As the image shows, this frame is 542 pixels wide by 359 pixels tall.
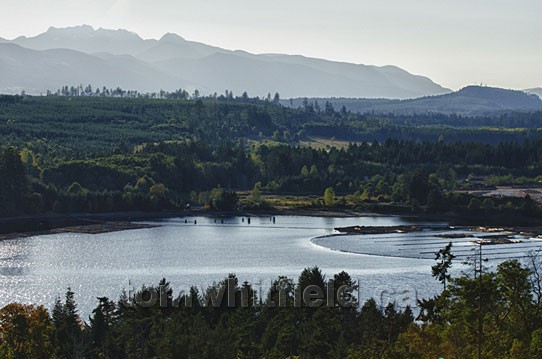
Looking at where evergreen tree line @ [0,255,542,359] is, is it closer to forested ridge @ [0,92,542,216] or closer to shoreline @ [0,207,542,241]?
shoreline @ [0,207,542,241]

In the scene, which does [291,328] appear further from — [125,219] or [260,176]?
[260,176]

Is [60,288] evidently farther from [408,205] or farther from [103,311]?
[408,205]

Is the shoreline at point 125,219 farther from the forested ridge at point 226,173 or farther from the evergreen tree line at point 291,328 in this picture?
the evergreen tree line at point 291,328

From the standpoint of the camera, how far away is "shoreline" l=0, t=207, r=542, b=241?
353 feet

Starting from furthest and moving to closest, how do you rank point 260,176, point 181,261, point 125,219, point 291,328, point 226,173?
1. point 260,176
2. point 226,173
3. point 125,219
4. point 181,261
5. point 291,328

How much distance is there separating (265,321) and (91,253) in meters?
48.1

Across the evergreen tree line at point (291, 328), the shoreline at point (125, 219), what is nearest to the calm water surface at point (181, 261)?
the shoreline at point (125, 219)

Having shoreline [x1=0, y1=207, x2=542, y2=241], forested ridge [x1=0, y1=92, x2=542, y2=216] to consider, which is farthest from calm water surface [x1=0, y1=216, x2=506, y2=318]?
forested ridge [x1=0, y1=92, x2=542, y2=216]

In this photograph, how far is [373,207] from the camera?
130 m

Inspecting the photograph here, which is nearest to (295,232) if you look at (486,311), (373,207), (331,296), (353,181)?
(373,207)

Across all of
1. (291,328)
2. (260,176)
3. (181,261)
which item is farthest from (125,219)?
(291,328)

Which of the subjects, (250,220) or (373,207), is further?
(373,207)

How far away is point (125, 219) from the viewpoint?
120188 mm

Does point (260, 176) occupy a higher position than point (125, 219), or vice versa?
point (260, 176)
